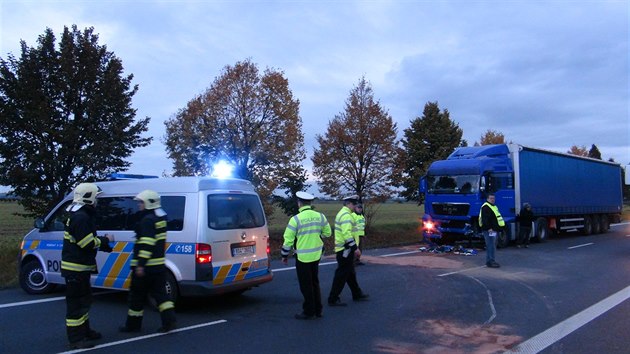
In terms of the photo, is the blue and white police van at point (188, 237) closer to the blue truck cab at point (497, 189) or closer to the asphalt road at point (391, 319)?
the asphalt road at point (391, 319)

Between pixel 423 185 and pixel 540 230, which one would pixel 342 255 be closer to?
pixel 423 185

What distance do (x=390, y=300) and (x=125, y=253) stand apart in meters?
4.46

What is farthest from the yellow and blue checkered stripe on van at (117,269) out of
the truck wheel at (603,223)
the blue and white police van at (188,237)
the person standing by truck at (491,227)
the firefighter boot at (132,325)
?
the truck wheel at (603,223)

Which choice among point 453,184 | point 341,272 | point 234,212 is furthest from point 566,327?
point 453,184

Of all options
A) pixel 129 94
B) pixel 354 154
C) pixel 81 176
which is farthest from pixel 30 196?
pixel 354 154

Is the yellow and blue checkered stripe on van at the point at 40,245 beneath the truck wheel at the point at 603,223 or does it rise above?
beneath

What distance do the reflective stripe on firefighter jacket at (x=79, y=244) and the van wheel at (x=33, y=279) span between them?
3678 mm

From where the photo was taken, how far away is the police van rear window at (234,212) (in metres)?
7.64

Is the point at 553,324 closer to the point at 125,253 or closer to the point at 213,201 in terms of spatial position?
the point at 213,201

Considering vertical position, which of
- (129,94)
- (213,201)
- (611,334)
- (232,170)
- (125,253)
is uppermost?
(129,94)

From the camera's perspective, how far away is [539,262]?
13922mm

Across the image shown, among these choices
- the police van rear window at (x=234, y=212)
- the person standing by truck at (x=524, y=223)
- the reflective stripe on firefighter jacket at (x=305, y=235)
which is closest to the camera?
the reflective stripe on firefighter jacket at (x=305, y=235)

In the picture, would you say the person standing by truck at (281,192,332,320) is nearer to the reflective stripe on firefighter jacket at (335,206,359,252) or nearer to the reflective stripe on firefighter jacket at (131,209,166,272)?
the reflective stripe on firefighter jacket at (335,206,359,252)

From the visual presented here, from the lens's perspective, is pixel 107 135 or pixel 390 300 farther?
pixel 107 135
